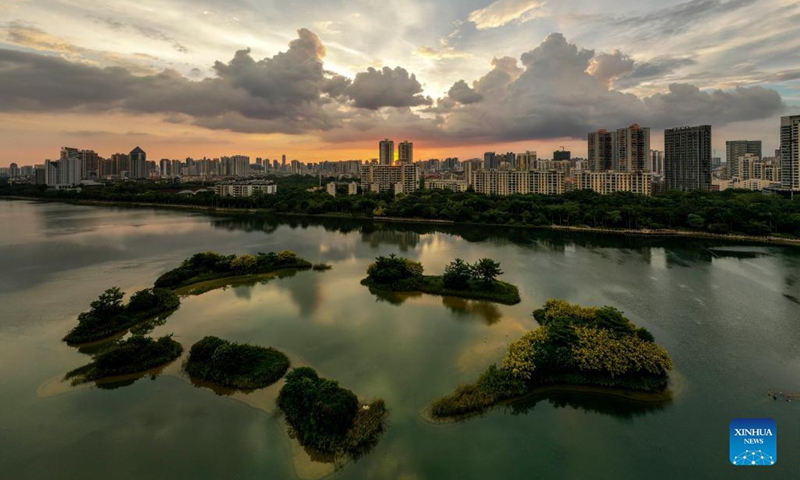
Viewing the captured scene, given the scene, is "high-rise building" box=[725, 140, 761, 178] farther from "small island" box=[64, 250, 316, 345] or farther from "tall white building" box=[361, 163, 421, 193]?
"small island" box=[64, 250, 316, 345]

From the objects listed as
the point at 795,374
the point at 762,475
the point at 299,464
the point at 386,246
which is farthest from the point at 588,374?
the point at 386,246

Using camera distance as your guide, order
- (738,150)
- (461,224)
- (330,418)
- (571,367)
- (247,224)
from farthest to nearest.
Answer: (738,150)
(247,224)
(461,224)
(571,367)
(330,418)

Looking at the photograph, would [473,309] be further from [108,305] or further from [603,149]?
[603,149]

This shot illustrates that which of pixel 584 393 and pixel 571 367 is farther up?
pixel 571 367

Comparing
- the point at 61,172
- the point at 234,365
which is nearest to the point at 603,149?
the point at 234,365

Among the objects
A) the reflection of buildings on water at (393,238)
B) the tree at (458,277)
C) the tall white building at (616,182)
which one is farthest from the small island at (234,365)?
the tall white building at (616,182)

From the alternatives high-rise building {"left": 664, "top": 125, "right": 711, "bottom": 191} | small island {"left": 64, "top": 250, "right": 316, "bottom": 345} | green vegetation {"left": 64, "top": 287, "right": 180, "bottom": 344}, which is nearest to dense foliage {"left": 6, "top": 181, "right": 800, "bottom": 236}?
high-rise building {"left": 664, "top": 125, "right": 711, "bottom": 191}

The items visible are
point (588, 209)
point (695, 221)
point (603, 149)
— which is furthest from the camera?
point (603, 149)
